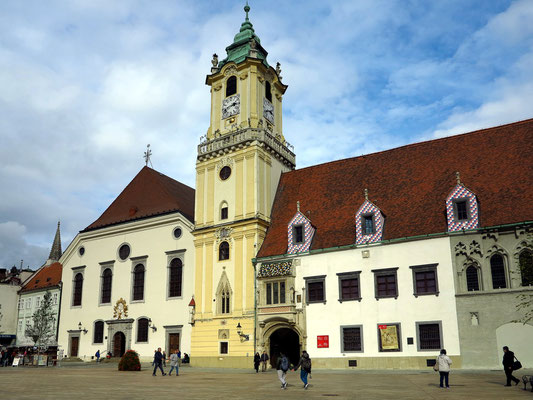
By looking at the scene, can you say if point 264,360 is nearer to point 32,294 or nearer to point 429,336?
point 429,336

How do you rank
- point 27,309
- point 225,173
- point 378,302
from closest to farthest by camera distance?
point 378,302
point 225,173
point 27,309

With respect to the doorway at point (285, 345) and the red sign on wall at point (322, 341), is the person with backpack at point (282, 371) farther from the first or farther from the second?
the doorway at point (285, 345)

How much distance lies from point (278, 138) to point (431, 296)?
19786 mm

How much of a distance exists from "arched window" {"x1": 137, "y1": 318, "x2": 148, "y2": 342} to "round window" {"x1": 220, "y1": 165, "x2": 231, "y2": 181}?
1313 centimetres

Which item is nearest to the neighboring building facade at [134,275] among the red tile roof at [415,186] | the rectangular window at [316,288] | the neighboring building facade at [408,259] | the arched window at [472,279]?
the neighboring building facade at [408,259]

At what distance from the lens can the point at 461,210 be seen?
3006cm

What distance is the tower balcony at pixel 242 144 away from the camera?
39.9 metres

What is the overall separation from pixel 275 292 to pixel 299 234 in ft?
14.0

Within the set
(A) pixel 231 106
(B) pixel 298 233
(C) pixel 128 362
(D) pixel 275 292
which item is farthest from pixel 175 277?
(A) pixel 231 106

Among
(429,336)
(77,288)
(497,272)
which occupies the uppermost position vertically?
(77,288)

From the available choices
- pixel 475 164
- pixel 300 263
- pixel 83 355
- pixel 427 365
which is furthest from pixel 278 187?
pixel 83 355

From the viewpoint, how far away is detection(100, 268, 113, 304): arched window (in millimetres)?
45469

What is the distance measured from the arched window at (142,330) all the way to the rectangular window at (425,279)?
73.4ft

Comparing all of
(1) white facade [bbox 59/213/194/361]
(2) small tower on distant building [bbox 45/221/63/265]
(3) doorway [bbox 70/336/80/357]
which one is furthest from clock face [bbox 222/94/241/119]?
(2) small tower on distant building [bbox 45/221/63/265]
